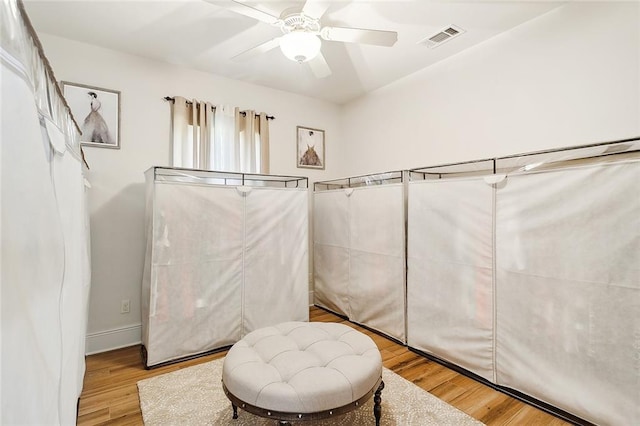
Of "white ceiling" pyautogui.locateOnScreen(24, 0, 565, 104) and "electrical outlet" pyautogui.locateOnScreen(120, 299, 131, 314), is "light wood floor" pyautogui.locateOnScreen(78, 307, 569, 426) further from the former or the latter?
"white ceiling" pyautogui.locateOnScreen(24, 0, 565, 104)

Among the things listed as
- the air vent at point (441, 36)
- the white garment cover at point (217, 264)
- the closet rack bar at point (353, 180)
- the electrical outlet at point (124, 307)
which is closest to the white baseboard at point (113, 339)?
the electrical outlet at point (124, 307)

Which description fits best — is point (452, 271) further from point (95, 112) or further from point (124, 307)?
point (95, 112)

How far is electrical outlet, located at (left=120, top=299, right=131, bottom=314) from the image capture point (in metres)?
2.86

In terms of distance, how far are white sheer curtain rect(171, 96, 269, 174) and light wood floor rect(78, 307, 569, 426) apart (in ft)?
6.14

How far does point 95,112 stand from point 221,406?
8.88ft

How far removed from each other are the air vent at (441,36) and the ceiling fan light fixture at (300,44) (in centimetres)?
129

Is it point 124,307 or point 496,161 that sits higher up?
point 496,161

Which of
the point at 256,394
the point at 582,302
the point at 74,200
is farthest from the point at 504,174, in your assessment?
the point at 74,200

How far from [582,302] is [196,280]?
110 inches

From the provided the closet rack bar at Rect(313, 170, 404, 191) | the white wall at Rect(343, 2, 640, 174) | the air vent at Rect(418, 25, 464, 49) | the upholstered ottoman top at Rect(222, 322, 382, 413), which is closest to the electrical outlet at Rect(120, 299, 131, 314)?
the upholstered ottoman top at Rect(222, 322, 382, 413)

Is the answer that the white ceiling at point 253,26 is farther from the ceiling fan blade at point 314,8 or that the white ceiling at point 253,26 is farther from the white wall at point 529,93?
the ceiling fan blade at point 314,8

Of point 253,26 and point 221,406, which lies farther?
point 253,26

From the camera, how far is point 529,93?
2465 mm

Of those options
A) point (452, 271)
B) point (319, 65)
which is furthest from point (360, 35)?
point (452, 271)
